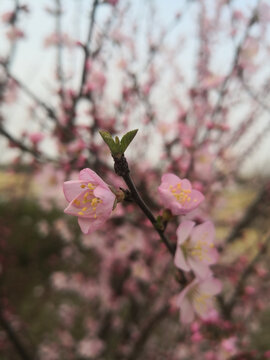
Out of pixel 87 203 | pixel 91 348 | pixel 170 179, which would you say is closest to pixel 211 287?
pixel 170 179

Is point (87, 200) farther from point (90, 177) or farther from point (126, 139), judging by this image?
point (126, 139)

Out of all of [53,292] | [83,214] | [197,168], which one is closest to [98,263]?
[53,292]

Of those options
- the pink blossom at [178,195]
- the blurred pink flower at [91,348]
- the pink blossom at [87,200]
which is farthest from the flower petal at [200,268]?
the blurred pink flower at [91,348]

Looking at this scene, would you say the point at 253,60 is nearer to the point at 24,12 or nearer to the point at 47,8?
the point at 47,8

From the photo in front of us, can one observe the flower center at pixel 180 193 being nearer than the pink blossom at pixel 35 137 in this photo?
Yes

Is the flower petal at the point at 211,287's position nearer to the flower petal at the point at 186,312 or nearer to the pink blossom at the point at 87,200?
the flower petal at the point at 186,312

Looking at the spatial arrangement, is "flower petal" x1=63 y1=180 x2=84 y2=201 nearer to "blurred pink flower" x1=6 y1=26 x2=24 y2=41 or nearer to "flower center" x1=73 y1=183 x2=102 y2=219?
"flower center" x1=73 y1=183 x2=102 y2=219
